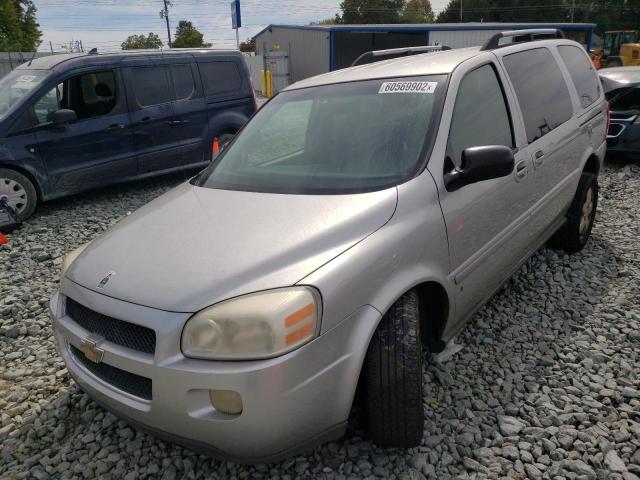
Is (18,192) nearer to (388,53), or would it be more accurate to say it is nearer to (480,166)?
(388,53)

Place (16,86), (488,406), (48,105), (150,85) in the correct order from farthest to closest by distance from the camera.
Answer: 1. (150,85)
2. (16,86)
3. (48,105)
4. (488,406)

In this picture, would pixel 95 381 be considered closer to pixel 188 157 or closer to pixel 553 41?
pixel 553 41

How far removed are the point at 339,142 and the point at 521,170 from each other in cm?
120

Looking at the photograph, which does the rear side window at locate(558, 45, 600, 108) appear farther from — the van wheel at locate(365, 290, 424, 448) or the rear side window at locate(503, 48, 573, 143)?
the van wheel at locate(365, 290, 424, 448)

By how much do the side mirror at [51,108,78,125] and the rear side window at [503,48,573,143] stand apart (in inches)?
205

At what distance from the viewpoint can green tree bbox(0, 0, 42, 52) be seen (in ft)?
157

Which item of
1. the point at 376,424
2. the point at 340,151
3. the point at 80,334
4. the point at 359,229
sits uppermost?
the point at 340,151

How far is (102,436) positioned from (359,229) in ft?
5.54

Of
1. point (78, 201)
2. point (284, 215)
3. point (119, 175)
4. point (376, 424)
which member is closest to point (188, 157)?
point (119, 175)

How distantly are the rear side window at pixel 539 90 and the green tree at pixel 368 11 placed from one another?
78.3m

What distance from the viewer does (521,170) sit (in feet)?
10.5

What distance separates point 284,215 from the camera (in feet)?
7.87

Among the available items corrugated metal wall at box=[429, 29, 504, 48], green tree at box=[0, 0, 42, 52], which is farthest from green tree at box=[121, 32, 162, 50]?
corrugated metal wall at box=[429, 29, 504, 48]

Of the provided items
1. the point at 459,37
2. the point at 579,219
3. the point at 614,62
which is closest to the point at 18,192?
the point at 579,219
